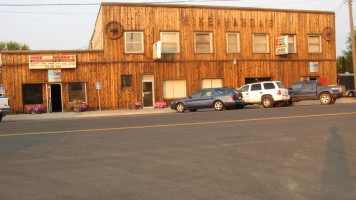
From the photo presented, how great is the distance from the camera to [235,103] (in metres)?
21.8

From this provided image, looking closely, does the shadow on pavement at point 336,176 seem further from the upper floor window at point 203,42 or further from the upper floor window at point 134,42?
the upper floor window at point 203,42

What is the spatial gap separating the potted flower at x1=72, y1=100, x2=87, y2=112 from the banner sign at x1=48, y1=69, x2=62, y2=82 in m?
1.99

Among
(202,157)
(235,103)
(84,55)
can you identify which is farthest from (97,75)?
(202,157)

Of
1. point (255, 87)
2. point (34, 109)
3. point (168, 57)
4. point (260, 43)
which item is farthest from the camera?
point (260, 43)

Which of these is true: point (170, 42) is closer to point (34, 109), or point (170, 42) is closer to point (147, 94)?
point (147, 94)

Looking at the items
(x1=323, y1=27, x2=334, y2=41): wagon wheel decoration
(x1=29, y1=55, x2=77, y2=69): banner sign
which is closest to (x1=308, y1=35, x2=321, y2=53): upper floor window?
(x1=323, y1=27, x2=334, y2=41): wagon wheel decoration

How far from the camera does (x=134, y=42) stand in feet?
89.0

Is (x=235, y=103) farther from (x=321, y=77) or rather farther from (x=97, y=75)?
(x=321, y=77)

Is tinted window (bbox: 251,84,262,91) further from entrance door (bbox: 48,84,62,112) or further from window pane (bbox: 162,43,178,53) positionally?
entrance door (bbox: 48,84,62,112)

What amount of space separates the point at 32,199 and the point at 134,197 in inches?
55.1

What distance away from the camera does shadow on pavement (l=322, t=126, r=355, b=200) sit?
5016mm

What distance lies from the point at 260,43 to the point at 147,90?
33.8 feet

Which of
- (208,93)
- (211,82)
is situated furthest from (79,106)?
(211,82)

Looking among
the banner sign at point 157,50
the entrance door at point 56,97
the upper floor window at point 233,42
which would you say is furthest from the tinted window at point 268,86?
the entrance door at point 56,97
